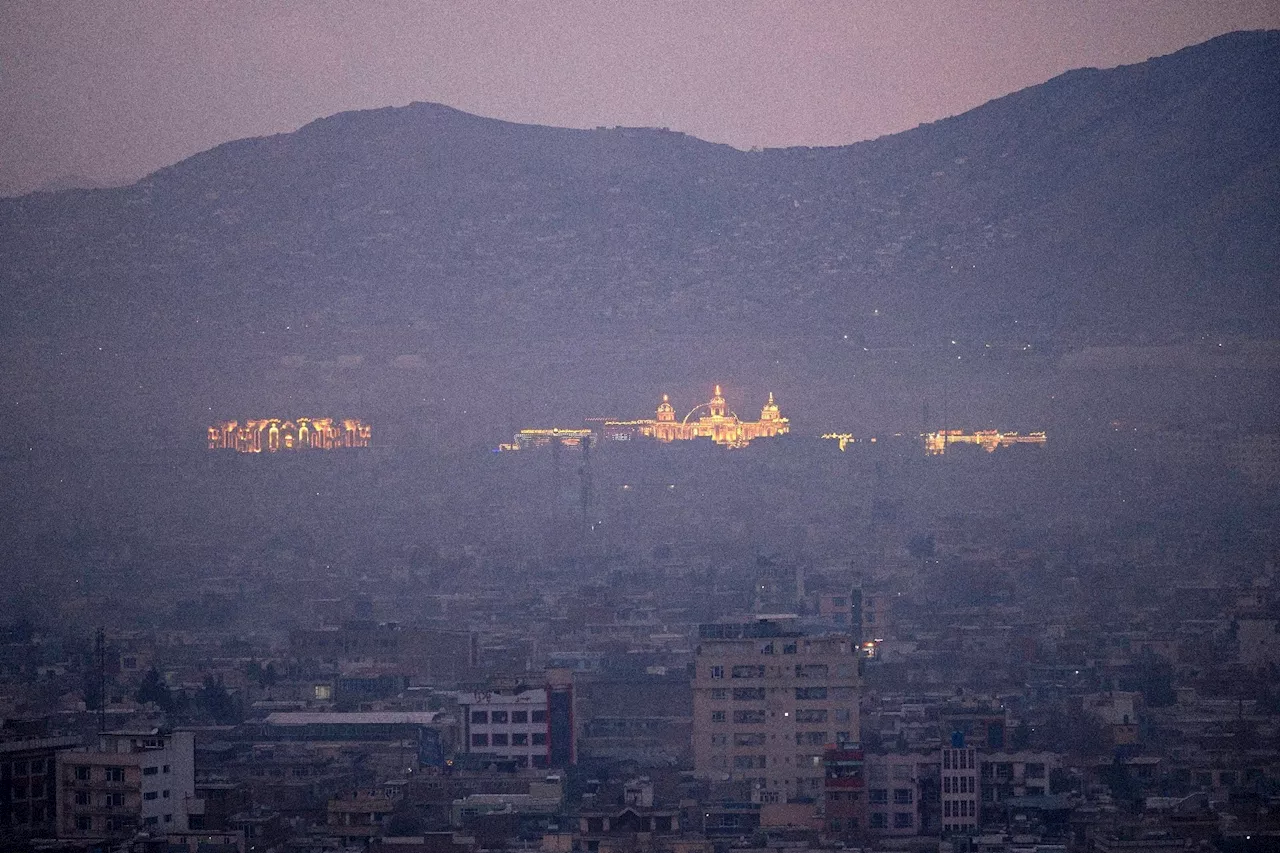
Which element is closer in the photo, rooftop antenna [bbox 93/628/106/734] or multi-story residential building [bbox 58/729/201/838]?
multi-story residential building [bbox 58/729/201/838]

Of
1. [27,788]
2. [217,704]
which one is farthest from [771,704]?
[217,704]

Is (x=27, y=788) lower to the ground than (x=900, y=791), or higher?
higher

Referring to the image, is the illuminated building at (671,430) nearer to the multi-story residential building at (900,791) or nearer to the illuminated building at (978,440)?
the illuminated building at (978,440)

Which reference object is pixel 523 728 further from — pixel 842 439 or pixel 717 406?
pixel 717 406

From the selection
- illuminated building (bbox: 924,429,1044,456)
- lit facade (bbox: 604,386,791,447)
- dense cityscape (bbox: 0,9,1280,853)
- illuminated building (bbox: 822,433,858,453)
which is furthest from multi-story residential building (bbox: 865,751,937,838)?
lit facade (bbox: 604,386,791,447)

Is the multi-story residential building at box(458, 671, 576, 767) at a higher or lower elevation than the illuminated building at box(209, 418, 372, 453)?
lower

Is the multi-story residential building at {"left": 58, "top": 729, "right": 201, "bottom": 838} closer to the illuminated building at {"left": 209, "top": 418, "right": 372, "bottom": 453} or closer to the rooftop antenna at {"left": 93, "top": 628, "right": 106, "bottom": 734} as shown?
the rooftop antenna at {"left": 93, "top": 628, "right": 106, "bottom": 734}

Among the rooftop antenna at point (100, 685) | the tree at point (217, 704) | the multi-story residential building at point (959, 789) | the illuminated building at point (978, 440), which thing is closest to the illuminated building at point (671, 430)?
the illuminated building at point (978, 440)
